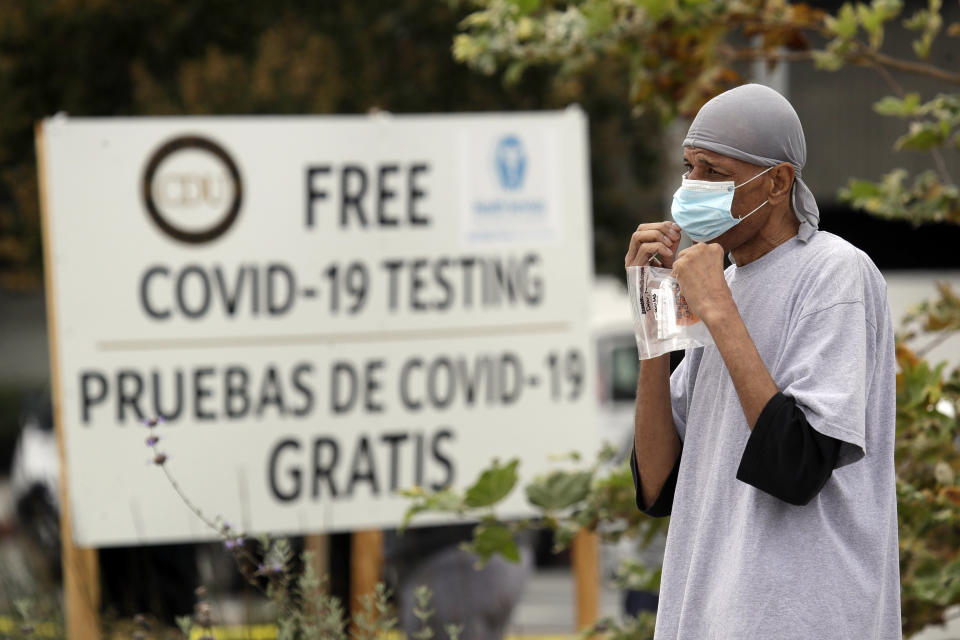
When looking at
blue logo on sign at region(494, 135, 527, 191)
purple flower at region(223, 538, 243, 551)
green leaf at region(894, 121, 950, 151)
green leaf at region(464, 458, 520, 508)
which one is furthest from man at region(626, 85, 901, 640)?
blue logo on sign at region(494, 135, 527, 191)

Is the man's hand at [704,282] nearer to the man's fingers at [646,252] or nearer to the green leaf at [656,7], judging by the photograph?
the man's fingers at [646,252]

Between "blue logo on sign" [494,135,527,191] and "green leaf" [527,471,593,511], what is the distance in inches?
89.3

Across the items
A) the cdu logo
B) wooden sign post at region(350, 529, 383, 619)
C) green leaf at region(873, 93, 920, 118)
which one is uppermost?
green leaf at region(873, 93, 920, 118)

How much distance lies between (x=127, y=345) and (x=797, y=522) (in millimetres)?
3394

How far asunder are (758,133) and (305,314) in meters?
3.23

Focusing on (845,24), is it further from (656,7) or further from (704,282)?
(704,282)

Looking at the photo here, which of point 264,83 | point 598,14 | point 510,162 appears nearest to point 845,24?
point 598,14

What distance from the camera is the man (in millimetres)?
1889

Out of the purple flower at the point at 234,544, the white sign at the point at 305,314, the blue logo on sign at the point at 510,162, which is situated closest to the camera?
the purple flower at the point at 234,544

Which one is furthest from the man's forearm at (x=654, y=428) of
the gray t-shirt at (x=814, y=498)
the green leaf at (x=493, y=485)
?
the green leaf at (x=493, y=485)

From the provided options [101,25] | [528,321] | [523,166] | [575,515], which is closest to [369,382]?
[528,321]

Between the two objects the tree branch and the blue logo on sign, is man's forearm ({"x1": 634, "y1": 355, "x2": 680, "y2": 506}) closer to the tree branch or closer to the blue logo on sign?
the tree branch

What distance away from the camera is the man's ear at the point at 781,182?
6.74ft

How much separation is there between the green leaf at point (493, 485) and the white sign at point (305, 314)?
1.81m
